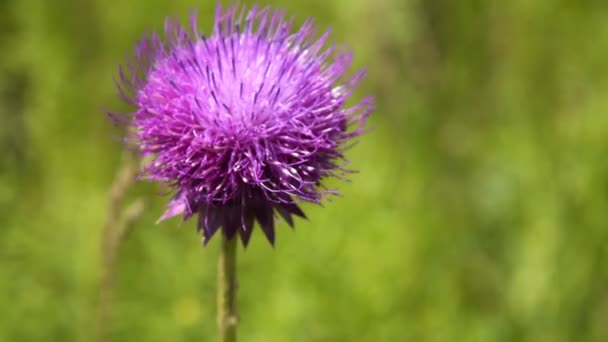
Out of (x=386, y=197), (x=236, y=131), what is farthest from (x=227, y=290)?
(x=386, y=197)

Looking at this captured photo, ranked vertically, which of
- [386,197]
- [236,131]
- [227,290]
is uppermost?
[386,197]

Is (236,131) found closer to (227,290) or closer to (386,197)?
(227,290)

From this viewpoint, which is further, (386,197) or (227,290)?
(386,197)

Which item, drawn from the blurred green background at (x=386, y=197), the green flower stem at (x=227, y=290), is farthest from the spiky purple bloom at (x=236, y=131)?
the blurred green background at (x=386, y=197)

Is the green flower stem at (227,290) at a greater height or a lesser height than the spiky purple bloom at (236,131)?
lesser

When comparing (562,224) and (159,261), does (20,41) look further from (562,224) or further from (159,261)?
(562,224)

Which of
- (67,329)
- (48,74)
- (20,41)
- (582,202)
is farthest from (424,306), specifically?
(20,41)

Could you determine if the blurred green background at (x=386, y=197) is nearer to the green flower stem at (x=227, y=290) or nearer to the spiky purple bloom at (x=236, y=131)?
the spiky purple bloom at (x=236, y=131)
